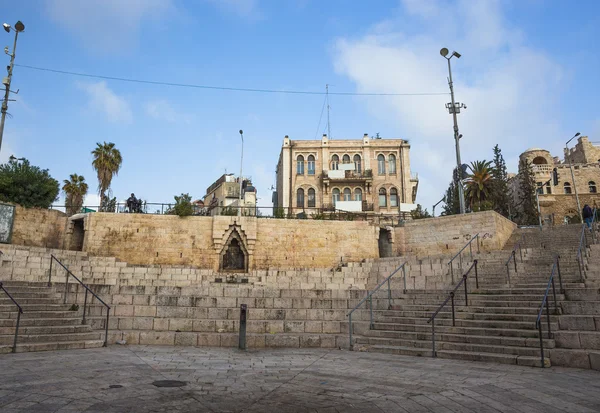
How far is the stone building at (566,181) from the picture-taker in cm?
4822

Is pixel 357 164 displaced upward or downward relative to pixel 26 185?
upward

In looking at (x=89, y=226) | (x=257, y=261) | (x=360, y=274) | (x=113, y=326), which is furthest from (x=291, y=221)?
(x=113, y=326)

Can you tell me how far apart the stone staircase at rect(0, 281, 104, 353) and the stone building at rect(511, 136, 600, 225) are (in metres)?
44.1

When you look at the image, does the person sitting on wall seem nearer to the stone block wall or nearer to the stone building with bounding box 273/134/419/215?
the stone building with bounding box 273/134/419/215

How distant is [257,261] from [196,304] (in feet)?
41.0

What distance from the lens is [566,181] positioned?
177ft

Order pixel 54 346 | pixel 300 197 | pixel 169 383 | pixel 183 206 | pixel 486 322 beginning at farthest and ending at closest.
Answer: pixel 300 197 < pixel 183 206 < pixel 486 322 < pixel 54 346 < pixel 169 383

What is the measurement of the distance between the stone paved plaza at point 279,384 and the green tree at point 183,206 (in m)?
15.8

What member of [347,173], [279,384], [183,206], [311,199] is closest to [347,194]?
[347,173]

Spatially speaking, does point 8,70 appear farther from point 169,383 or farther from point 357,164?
point 357,164

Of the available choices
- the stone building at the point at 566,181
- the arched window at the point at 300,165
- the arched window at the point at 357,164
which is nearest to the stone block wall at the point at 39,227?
the arched window at the point at 300,165

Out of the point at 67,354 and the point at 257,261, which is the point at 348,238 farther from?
the point at 67,354

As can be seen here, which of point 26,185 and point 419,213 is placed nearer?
point 26,185

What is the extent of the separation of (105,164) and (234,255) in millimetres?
13419
